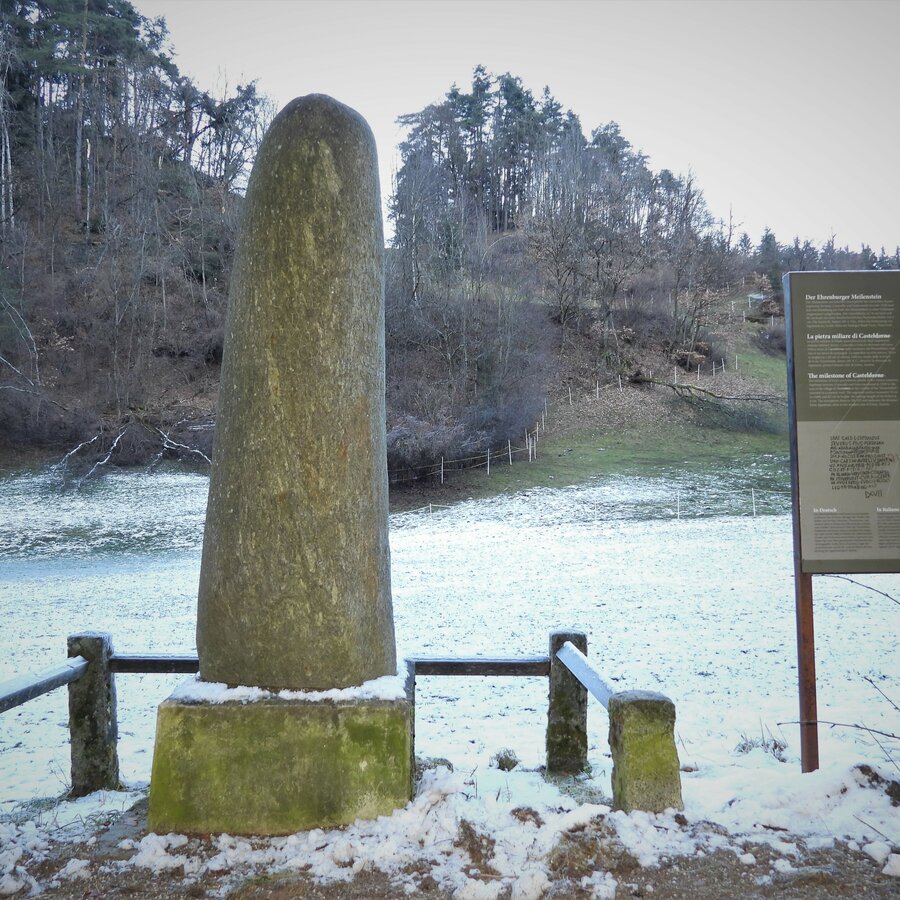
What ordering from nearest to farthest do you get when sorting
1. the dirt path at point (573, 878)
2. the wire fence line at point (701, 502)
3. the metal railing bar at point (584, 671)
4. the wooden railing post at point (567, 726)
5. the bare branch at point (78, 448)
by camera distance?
the dirt path at point (573, 878) < the metal railing bar at point (584, 671) < the wooden railing post at point (567, 726) < the wire fence line at point (701, 502) < the bare branch at point (78, 448)

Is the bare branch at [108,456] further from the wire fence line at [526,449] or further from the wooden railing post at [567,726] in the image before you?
the wooden railing post at [567,726]

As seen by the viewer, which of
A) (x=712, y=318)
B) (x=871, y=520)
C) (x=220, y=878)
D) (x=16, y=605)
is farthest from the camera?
(x=712, y=318)

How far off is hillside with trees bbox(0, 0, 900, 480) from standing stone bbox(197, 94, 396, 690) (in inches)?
947

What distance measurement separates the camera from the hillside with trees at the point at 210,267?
31000 mm

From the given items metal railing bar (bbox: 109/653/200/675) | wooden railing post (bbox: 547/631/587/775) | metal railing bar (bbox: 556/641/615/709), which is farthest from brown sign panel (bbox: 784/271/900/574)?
metal railing bar (bbox: 109/653/200/675)

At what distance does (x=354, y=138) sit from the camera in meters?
3.67

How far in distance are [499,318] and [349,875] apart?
105ft

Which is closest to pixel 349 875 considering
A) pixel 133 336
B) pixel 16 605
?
pixel 16 605

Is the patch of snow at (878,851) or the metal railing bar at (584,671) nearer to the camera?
the patch of snow at (878,851)

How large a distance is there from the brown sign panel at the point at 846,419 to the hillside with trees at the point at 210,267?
23432 mm

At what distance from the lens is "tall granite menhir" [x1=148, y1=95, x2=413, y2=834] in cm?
326

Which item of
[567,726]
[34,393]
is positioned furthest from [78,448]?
[567,726]

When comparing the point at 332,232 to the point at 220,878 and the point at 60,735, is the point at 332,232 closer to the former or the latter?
the point at 220,878

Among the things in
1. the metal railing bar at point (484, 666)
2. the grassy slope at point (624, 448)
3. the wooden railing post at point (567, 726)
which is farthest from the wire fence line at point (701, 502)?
the metal railing bar at point (484, 666)
